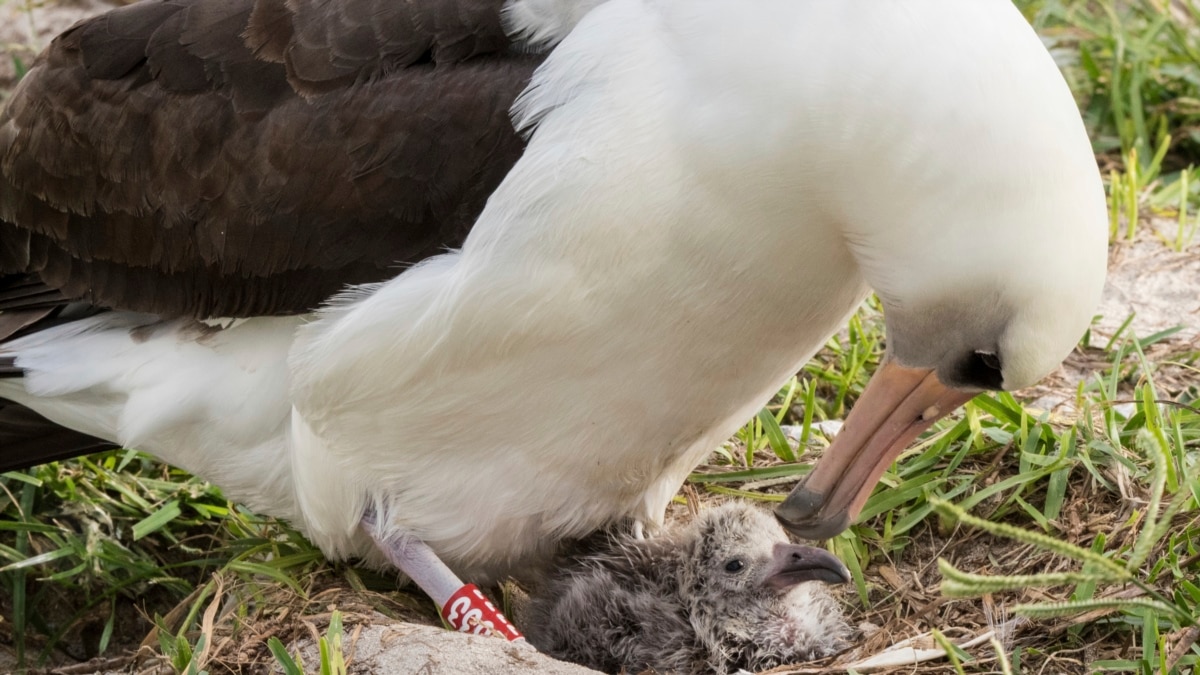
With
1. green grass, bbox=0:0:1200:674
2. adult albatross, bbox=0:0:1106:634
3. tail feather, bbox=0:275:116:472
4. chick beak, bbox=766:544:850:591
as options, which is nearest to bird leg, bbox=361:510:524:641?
adult albatross, bbox=0:0:1106:634

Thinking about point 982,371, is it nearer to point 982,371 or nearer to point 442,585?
point 982,371

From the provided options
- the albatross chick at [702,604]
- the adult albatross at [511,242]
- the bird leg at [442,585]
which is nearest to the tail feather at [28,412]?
the adult albatross at [511,242]

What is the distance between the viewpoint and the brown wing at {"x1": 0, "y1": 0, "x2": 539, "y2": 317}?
4148 millimetres

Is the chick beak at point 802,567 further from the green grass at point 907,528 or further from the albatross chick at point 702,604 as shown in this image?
the green grass at point 907,528

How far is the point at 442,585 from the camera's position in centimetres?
473

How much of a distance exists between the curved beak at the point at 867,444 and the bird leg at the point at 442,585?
36.1 inches

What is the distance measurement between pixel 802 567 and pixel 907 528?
0.45 metres

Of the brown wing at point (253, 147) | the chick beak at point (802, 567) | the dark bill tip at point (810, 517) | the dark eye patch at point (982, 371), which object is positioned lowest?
the chick beak at point (802, 567)

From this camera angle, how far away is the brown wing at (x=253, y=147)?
4148 mm

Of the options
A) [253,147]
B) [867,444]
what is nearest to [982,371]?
[867,444]

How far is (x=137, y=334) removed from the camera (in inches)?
193

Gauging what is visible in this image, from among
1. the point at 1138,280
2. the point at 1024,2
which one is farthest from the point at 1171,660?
the point at 1024,2

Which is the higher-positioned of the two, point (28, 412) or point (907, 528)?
point (28, 412)

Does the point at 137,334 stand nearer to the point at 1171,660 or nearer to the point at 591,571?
the point at 591,571
